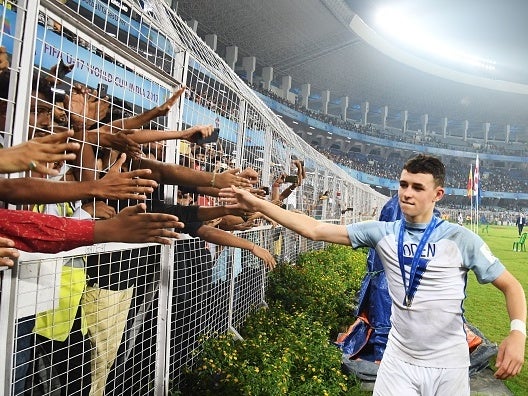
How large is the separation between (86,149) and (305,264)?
720 cm

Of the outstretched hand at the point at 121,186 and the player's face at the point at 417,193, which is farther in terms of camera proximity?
the player's face at the point at 417,193

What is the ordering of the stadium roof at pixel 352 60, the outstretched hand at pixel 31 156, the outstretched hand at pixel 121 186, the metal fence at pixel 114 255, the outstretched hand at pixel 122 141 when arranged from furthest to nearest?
the stadium roof at pixel 352 60
the outstretched hand at pixel 122 141
the metal fence at pixel 114 255
the outstretched hand at pixel 121 186
the outstretched hand at pixel 31 156

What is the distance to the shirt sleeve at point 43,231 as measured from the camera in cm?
173

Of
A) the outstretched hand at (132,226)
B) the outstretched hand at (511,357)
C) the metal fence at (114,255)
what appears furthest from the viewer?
the outstretched hand at (511,357)

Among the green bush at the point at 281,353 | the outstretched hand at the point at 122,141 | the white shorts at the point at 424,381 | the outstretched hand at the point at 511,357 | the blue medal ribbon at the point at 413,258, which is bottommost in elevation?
the green bush at the point at 281,353

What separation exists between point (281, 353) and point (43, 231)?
10.3 ft

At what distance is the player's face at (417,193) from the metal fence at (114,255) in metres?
1.64

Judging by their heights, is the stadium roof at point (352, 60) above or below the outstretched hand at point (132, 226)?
above

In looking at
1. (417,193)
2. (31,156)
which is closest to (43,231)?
(31,156)

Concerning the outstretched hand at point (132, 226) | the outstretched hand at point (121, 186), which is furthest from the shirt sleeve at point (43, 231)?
the outstretched hand at point (121, 186)

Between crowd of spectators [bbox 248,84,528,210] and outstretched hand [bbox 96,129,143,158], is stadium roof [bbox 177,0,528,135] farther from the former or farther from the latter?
outstretched hand [bbox 96,129,143,158]

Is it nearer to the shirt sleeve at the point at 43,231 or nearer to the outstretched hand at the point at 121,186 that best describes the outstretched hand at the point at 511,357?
the outstretched hand at the point at 121,186

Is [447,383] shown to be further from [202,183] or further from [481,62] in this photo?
[481,62]

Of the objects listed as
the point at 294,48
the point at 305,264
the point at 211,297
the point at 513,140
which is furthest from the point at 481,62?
the point at 211,297
